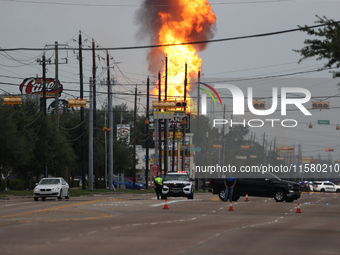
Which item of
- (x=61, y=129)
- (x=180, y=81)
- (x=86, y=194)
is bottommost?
(x=86, y=194)

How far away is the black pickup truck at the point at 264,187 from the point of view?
1502 inches

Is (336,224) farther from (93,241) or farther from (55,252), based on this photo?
(55,252)

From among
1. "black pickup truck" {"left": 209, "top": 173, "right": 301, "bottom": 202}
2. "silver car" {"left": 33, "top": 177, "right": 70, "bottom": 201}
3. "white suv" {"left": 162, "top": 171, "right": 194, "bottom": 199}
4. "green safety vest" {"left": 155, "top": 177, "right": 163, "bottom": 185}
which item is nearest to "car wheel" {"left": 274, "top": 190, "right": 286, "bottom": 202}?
"black pickup truck" {"left": 209, "top": 173, "right": 301, "bottom": 202}

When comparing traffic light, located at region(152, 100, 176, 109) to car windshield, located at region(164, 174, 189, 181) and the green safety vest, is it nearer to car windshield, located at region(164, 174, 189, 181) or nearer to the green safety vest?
car windshield, located at region(164, 174, 189, 181)

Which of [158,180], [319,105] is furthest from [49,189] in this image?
[319,105]

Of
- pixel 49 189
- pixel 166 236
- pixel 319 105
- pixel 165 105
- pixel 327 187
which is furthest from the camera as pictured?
pixel 327 187

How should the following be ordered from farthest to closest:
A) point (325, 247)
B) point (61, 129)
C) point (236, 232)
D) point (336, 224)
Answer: point (61, 129), point (336, 224), point (236, 232), point (325, 247)

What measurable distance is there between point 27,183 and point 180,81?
25.4 meters

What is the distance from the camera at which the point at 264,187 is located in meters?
38.5

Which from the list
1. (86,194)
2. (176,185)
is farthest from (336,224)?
(86,194)

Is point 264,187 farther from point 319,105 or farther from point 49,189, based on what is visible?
point 49,189

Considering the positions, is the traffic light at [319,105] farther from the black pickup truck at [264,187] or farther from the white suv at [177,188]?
the white suv at [177,188]

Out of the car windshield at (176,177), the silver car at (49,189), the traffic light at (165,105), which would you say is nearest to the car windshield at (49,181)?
the silver car at (49,189)

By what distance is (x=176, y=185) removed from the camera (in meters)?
41.2
